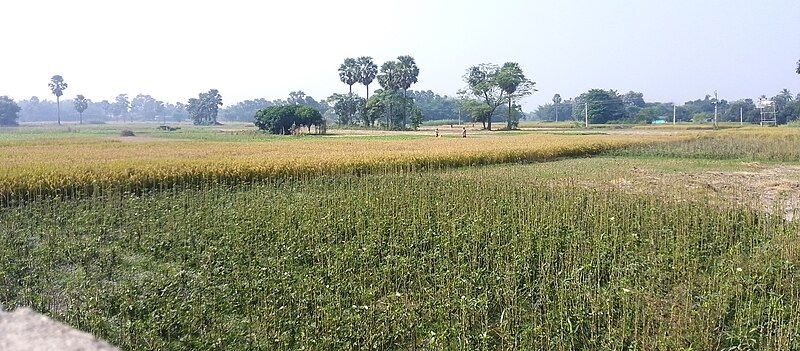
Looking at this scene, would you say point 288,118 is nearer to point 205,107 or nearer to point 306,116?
point 306,116

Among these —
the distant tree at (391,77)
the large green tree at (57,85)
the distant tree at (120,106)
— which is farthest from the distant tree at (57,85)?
the distant tree at (391,77)

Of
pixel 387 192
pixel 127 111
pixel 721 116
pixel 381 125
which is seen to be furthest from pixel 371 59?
pixel 127 111

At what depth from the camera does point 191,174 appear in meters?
16.4

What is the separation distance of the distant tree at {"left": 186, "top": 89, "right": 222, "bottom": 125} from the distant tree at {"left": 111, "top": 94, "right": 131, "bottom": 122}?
6977cm

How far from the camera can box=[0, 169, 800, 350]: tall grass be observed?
5586mm

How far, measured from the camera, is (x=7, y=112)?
111312 millimetres

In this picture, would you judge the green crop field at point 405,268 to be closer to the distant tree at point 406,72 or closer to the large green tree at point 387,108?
the large green tree at point 387,108

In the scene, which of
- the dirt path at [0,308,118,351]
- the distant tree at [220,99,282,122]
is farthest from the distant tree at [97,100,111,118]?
the dirt path at [0,308,118,351]

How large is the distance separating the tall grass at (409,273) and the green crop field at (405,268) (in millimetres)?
31

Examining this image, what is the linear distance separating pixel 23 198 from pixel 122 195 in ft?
6.84

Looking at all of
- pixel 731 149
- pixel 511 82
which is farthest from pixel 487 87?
pixel 731 149

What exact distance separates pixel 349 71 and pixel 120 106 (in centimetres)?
12897

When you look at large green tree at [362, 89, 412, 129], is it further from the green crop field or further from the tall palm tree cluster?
the green crop field

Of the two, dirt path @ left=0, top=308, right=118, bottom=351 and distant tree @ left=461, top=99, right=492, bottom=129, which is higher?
distant tree @ left=461, top=99, right=492, bottom=129
